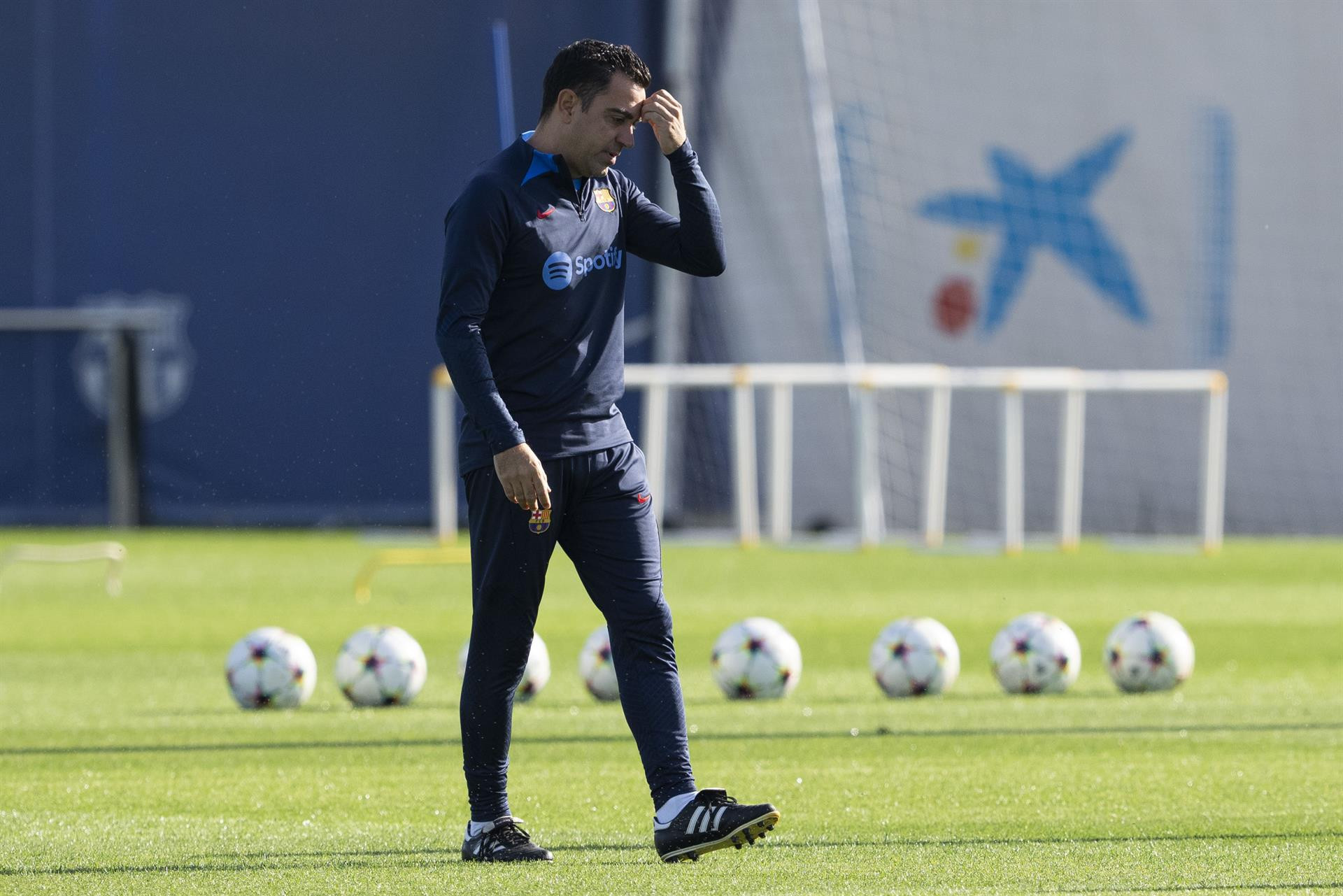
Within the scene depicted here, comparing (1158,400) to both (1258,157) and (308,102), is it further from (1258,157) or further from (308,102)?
(308,102)

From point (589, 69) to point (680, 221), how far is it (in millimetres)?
503

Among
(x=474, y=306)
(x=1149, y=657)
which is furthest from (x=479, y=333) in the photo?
(x=1149, y=657)

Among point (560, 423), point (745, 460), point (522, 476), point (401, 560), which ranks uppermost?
point (560, 423)

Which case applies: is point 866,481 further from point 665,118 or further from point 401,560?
point 665,118

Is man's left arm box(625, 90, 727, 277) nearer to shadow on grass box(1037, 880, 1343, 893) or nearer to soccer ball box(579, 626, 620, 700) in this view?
shadow on grass box(1037, 880, 1343, 893)

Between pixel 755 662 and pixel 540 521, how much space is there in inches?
151

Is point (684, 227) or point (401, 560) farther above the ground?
point (684, 227)

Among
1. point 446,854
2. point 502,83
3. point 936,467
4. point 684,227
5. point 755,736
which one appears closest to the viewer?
point 446,854

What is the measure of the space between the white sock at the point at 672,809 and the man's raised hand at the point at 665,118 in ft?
5.21

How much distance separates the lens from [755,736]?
25.9ft

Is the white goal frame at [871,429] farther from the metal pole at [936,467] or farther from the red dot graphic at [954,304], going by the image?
the red dot graphic at [954,304]

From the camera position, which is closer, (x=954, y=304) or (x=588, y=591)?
(x=588, y=591)

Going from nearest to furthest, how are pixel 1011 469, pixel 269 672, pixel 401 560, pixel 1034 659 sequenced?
1. pixel 269 672
2. pixel 1034 659
3. pixel 401 560
4. pixel 1011 469

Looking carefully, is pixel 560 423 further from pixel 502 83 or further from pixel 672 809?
pixel 502 83
